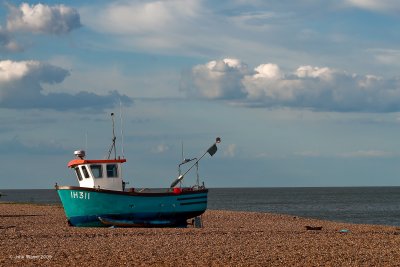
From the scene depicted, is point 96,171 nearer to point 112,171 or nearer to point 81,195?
point 112,171

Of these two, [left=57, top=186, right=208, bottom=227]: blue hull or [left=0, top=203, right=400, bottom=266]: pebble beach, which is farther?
[left=57, top=186, right=208, bottom=227]: blue hull

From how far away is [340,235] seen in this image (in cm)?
3116

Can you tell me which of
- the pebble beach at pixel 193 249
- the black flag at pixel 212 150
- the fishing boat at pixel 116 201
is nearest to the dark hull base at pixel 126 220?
the fishing boat at pixel 116 201

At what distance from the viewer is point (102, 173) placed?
123 feet

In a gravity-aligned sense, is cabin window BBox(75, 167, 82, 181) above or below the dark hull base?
above

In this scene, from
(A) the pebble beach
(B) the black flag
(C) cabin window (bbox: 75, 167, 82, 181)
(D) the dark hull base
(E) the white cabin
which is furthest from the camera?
(B) the black flag

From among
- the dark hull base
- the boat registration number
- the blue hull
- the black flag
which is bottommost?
the dark hull base

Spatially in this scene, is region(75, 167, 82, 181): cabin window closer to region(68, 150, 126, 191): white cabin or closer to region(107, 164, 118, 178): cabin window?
region(68, 150, 126, 191): white cabin

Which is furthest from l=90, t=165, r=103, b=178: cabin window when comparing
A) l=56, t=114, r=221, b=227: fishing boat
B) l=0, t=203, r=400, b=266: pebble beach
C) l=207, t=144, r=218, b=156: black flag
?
l=0, t=203, r=400, b=266: pebble beach

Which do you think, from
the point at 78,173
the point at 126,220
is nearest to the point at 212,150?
the point at 126,220

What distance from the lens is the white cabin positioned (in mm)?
37312

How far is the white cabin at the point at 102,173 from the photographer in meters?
37.3

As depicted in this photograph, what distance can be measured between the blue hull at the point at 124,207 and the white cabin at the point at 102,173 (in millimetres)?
1243

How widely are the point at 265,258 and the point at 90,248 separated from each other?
5.45m
